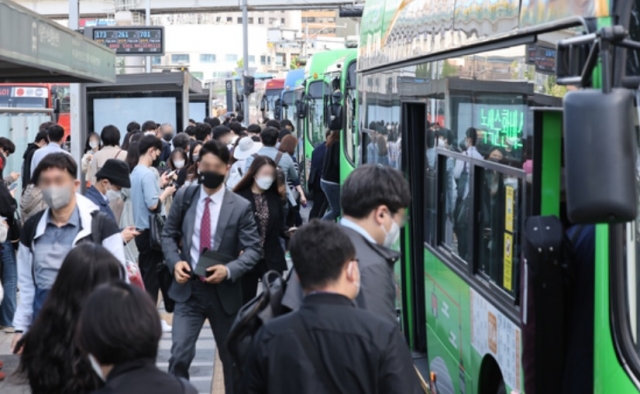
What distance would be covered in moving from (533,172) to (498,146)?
0.63 meters

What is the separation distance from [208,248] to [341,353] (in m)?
3.66

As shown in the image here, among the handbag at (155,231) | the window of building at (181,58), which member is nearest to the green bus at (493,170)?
the handbag at (155,231)

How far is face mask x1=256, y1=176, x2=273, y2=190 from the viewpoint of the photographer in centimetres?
883

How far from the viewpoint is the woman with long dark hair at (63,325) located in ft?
13.4

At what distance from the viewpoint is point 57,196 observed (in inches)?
233

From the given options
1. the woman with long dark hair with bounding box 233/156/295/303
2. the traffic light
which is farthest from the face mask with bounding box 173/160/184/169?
the traffic light

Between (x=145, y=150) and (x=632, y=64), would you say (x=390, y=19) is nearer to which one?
(x=145, y=150)

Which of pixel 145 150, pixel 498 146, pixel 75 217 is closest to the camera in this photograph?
pixel 498 146

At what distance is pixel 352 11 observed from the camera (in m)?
15.9

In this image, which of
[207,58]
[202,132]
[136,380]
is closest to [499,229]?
[136,380]

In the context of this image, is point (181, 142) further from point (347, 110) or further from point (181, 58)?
point (181, 58)

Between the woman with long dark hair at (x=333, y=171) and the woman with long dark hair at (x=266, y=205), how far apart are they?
6.61 meters

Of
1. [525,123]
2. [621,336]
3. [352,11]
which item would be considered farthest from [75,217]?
[352,11]

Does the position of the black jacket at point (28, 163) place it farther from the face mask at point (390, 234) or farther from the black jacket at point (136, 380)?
the black jacket at point (136, 380)
